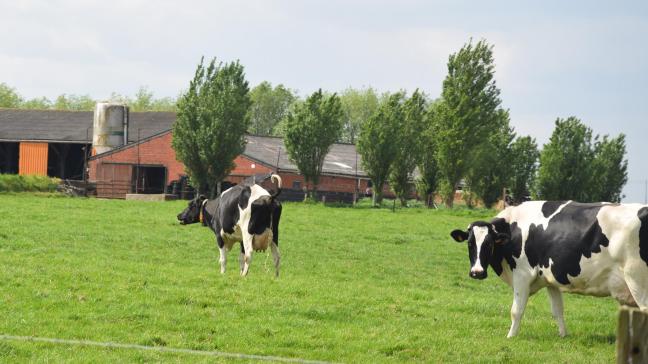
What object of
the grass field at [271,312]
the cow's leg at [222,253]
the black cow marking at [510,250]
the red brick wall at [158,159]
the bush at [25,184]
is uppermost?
the red brick wall at [158,159]

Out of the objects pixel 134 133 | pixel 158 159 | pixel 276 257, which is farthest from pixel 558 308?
pixel 134 133

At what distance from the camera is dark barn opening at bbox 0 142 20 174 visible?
245ft

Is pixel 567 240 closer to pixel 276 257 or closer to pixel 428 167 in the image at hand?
pixel 276 257

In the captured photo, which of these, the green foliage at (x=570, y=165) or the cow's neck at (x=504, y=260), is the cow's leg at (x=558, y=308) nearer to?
the cow's neck at (x=504, y=260)

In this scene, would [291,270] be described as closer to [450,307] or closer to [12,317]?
[450,307]

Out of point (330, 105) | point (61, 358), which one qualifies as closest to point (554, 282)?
point (61, 358)

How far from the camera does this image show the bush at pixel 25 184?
53688 millimetres

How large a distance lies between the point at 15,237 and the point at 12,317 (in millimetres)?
14400

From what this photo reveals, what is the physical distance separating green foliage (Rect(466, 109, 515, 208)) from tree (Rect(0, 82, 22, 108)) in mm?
82666

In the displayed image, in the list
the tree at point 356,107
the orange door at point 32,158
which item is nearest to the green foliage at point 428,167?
the orange door at point 32,158

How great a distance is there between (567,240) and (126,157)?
5593 cm

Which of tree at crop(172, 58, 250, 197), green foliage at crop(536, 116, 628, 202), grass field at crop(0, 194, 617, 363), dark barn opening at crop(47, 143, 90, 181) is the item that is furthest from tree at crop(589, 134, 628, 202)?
grass field at crop(0, 194, 617, 363)

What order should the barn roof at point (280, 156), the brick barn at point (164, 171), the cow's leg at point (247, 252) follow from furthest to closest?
1. the barn roof at point (280, 156)
2. the brick barn at point (164, 171)
3. the cow's leg at point (247, 252)

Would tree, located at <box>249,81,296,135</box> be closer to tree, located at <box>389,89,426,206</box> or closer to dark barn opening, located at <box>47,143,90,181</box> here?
dark barn opening, located at <box>47,143,90,181</box>
